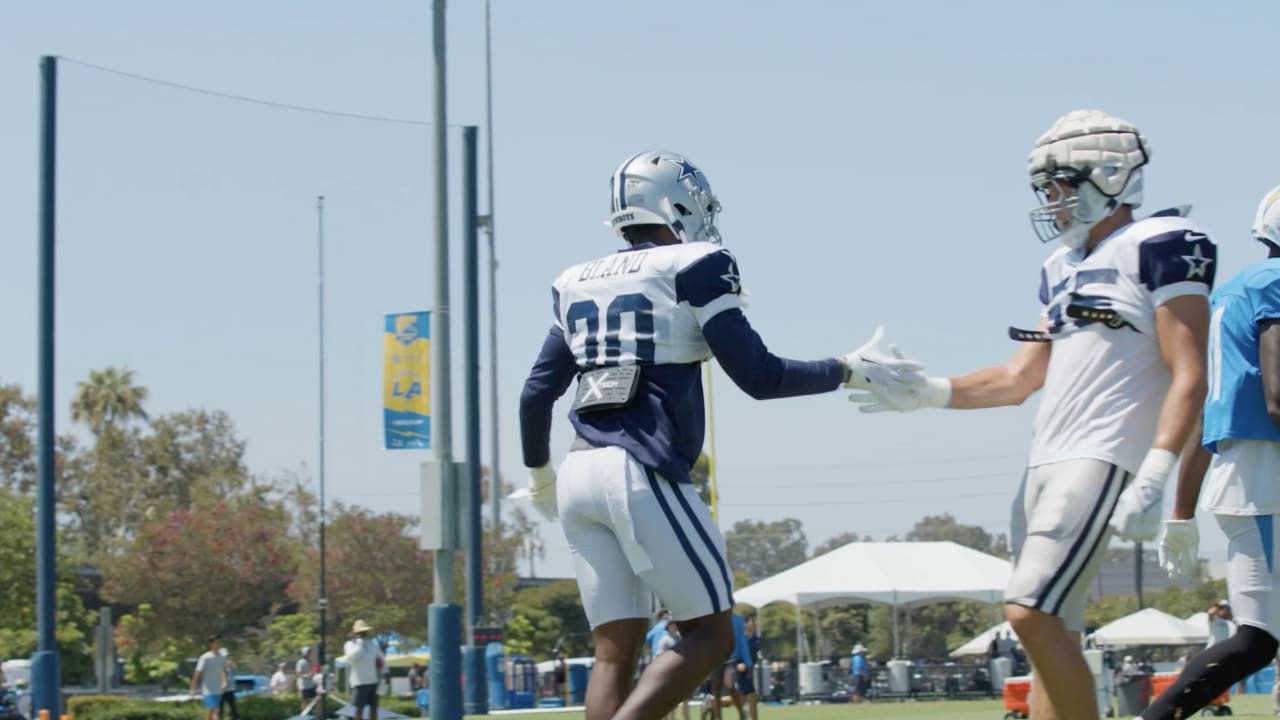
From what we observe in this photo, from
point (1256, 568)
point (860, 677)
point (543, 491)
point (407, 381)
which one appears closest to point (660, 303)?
point (543, 491)

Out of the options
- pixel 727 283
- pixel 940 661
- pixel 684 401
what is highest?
pixel 727 283

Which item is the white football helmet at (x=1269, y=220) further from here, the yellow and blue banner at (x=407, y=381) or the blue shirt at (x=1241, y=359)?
the yellow and blue banner at (x=407, y=381)

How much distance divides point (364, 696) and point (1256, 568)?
741 inches

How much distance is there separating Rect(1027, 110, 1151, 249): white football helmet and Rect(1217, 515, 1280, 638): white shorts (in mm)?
1241

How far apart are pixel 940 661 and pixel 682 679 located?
40650 mm

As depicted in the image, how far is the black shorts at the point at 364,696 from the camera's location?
23.2 metres

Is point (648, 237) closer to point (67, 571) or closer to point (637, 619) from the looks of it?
point (637, 619)

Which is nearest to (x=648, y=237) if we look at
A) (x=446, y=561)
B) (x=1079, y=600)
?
(x=1079, y=600)

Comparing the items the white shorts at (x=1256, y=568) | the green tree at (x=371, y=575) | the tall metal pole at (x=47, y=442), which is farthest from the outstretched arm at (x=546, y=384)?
the green tree at (x=371, y=575)

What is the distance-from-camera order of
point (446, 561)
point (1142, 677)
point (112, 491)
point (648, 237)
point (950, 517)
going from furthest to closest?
1. point (950, 517)
2. point (112, 491)
3. point (1142, 677)
4. point (446, 561)
5. point (648, 237)

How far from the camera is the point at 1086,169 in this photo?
518 cm

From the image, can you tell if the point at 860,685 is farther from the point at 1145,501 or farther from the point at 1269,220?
the point at 1145,501

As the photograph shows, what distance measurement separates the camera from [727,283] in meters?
5.11

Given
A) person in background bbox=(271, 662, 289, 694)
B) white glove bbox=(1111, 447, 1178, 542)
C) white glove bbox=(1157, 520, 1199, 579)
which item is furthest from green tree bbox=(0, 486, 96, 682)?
white glove bbox=(1111, 447, 1178, 542)
